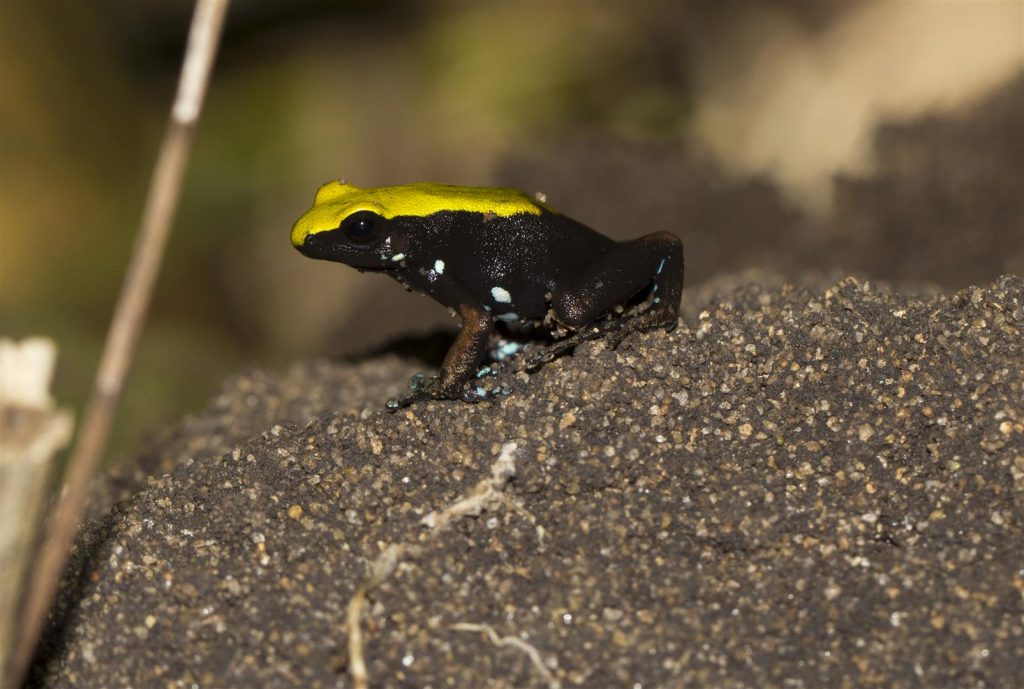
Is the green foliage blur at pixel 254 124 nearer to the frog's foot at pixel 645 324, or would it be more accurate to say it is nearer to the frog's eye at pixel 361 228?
the frog's eye at pixel 361 228

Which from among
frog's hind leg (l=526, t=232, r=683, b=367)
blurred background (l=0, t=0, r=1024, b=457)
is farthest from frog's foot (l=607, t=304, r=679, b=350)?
blurred background (l=0, t=0, r=1024, b=457)

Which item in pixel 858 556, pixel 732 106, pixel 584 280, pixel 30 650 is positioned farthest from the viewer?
pixel 732 106

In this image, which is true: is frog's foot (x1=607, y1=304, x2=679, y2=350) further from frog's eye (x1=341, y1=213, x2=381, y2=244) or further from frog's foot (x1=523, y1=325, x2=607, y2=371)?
frog's eye (x1=341, y1=213, x2=381, y2=244)

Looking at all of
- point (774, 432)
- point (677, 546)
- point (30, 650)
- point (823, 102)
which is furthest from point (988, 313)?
point (823, 102)

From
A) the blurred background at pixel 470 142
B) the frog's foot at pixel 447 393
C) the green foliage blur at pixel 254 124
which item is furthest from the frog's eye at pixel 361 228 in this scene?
the green foliage blur at pixel 254 124

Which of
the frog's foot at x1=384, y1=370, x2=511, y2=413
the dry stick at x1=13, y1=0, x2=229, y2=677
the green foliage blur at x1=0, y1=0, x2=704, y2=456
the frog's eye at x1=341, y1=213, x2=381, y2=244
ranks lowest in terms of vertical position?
the dry stick at x1=13, y1=0, x2=229, y2=677

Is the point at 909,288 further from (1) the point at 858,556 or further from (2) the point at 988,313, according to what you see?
(1) the point at 858,556
